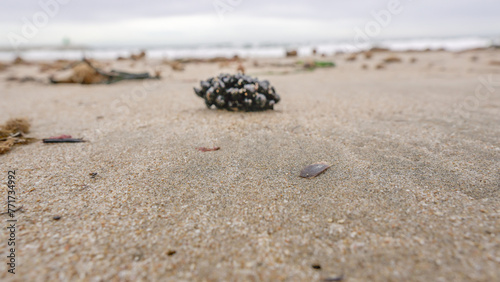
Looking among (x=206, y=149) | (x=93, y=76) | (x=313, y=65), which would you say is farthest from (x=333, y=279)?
(x=313, y=65)

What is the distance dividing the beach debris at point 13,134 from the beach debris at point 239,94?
6.34ft

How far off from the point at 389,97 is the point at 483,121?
5.15 ft

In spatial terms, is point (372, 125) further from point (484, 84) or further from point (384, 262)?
point (484, 84)

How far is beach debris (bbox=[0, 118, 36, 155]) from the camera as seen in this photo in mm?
2481

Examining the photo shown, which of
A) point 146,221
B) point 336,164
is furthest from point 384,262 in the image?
point 146,221

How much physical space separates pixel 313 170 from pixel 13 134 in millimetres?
2761

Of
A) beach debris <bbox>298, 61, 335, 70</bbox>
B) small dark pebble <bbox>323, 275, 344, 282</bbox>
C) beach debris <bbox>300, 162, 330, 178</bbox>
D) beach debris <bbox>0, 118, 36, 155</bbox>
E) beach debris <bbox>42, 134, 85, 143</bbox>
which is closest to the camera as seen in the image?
small dark pebble <bbox>323, 275, 344, 282</bbox>

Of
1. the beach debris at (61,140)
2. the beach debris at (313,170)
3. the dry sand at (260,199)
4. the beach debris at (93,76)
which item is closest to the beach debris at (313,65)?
the beach debris at (93,76)

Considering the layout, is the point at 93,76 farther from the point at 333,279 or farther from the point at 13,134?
the point at 333,279

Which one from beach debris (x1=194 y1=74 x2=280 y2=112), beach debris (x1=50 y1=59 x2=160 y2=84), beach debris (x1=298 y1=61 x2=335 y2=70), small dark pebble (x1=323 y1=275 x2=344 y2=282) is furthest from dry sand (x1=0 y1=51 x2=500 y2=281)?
beach debris (x1=298 y1=61 x2=335 y2=70)

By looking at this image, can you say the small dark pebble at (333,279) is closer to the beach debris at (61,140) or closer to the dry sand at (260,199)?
the dry sand at (260,199)

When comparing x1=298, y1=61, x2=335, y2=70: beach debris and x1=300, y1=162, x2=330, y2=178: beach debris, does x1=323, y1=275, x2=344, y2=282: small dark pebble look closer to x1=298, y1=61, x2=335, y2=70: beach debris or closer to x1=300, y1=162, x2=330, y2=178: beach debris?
x1=300, y1=162, x2=330, y2=178: beach debris

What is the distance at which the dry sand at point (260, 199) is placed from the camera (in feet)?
4.05

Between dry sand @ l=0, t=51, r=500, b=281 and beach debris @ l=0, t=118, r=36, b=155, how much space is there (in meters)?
0.09
